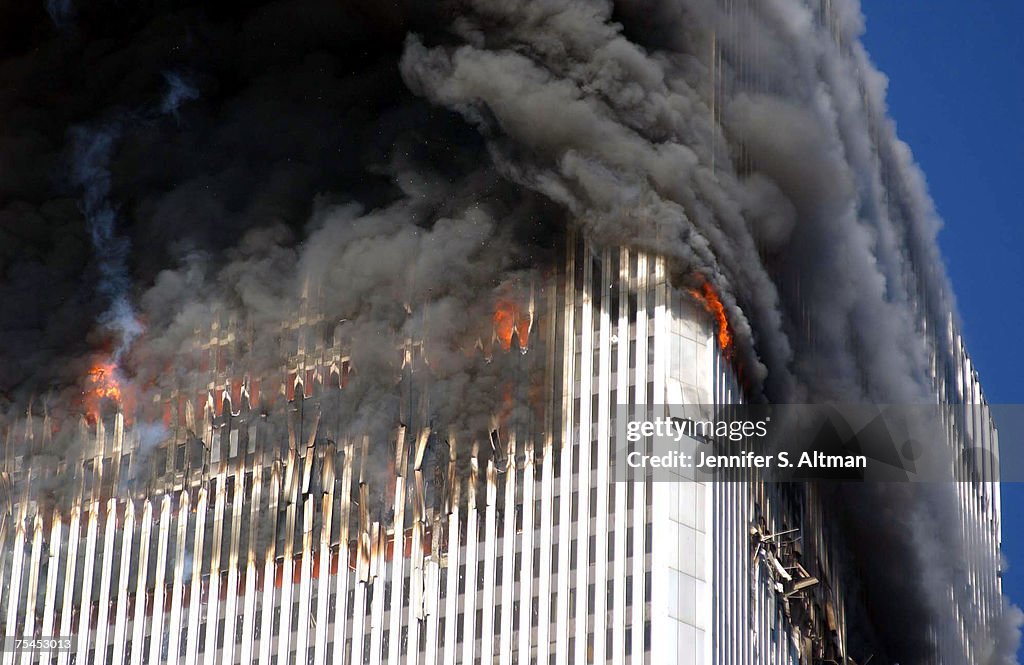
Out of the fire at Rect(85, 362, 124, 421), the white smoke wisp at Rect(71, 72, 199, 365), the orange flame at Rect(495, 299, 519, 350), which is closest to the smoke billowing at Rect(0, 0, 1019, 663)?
the white smoke wisp at Rect(71, 72, 199, 365)

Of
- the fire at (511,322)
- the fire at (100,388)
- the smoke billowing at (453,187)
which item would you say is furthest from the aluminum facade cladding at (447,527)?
the smoke billowing at (453,187)

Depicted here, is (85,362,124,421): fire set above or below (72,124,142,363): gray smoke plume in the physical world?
below

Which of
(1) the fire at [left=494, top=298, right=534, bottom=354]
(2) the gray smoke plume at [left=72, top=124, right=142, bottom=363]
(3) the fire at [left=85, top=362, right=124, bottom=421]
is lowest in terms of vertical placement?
(3) the fire at [left=85, top=362, right=124, bottom=421]

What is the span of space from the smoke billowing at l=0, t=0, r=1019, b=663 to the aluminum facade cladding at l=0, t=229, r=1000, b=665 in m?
1.91

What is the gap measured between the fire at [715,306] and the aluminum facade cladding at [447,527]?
1.54 feet

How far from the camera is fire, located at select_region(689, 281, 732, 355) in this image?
3664 inches

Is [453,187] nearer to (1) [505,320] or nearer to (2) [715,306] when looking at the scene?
(1) [505,320]

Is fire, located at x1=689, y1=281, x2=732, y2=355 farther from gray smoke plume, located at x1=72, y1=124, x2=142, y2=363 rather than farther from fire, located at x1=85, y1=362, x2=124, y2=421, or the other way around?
fire, located at x1=85, y1=362, x2=124, y2=421

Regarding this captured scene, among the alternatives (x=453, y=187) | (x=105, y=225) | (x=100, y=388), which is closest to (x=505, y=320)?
(x=453, y=187)

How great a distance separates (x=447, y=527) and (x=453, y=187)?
16.8 metres

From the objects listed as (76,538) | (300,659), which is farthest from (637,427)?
(76,538)

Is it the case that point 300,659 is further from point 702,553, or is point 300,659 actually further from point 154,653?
point 702,553

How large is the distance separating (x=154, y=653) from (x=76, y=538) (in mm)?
9667

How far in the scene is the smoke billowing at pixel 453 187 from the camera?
9531cm
